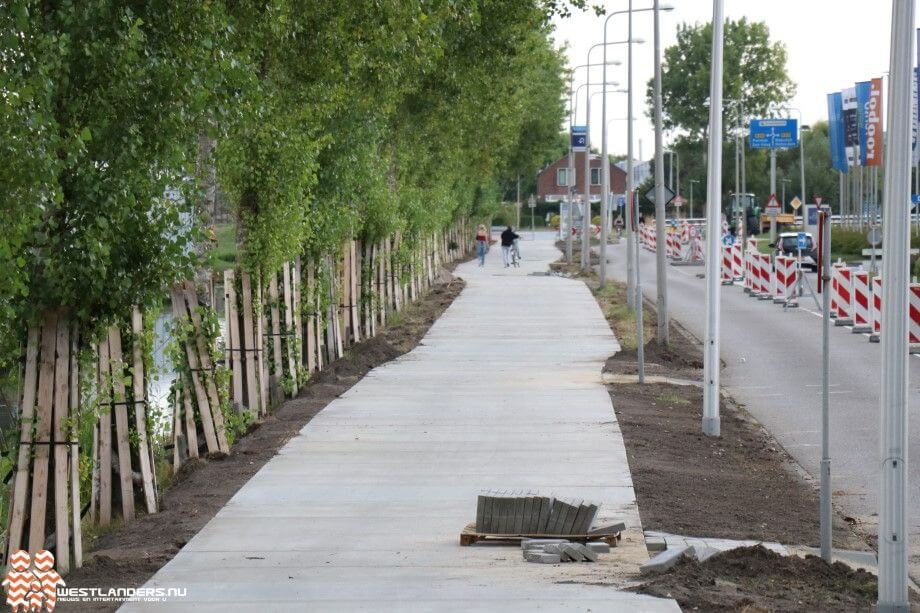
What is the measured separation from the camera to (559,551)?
9.76 meters

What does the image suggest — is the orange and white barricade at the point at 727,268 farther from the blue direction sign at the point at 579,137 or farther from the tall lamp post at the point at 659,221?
the tall lamp post at the point at 659,221

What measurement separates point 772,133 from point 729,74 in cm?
4019

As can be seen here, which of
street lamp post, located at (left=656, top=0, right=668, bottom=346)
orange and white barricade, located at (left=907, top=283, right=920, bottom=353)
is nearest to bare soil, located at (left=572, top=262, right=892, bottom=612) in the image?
street lamp post, located at (left=656, top=0, right=668, bottom=346)

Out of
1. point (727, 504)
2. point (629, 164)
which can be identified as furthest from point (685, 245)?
point (727, 504)

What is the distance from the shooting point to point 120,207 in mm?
10312

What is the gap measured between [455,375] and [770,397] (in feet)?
15.1

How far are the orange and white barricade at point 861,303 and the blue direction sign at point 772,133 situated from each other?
44218mm

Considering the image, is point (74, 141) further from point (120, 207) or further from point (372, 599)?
point (372, 599)

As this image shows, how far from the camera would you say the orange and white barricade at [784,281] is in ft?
127

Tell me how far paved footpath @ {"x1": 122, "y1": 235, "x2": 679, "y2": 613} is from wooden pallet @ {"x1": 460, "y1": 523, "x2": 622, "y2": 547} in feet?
0.27

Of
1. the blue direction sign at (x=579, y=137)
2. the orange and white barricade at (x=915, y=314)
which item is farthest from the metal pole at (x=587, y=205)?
the orange and white barricade at (x=915, y=314)

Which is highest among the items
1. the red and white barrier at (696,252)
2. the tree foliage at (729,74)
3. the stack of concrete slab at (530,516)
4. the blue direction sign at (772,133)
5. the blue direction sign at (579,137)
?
the tree foliage at (729,74)

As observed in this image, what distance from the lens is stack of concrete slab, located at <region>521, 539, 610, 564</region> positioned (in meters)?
9.64

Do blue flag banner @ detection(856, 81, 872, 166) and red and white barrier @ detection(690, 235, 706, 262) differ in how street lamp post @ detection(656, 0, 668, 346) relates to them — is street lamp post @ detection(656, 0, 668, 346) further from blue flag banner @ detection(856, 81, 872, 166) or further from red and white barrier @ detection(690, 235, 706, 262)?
red and white barrier @ detection(690, 235, 706, 262)
